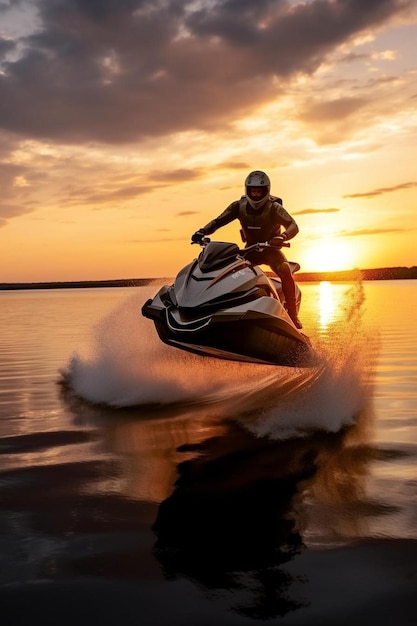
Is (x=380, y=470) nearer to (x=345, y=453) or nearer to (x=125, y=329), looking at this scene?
(x=345, y=453)

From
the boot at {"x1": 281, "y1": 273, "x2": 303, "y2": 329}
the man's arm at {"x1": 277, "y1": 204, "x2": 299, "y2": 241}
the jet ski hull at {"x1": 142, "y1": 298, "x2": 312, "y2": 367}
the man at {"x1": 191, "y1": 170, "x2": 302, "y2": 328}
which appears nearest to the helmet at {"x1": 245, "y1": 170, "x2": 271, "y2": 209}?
the man at {"x1": 191, "y1": 170, "x2": 302, "y2": 328}

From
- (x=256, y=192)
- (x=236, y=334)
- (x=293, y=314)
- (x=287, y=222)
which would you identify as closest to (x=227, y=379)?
A: (x=293, y=314)

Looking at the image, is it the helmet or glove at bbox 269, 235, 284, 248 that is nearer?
glove at bbox 269, 235, 284, 248

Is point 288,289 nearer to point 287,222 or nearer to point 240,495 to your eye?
point 287,222

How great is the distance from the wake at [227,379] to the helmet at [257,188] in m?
2.11

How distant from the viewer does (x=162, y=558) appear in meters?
3.80

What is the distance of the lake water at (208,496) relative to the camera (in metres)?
3.31

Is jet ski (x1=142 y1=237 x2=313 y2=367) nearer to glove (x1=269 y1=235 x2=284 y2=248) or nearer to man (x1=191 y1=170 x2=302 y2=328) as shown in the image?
glove (x1=269 y1=235 x2=284 y2=248)

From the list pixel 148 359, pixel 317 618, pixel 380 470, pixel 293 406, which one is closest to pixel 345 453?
pixel 380 470

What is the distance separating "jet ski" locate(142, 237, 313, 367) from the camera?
24.6 feet

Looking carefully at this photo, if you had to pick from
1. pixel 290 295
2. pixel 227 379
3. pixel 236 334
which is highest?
pixel 290 295

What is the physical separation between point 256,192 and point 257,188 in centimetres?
6

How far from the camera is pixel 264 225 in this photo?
9.10 m

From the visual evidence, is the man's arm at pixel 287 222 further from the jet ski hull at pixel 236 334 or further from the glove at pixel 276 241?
the jet ski hull at pixel 236 334
